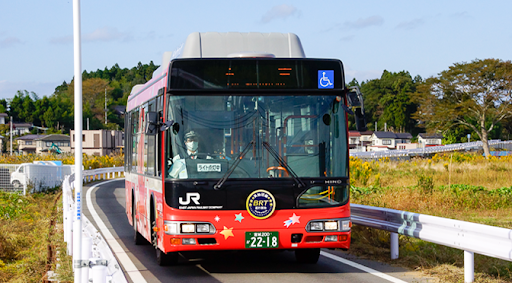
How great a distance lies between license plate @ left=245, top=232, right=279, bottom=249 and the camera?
8.43 meters

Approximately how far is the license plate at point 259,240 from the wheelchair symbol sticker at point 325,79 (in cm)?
222

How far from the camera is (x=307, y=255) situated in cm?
988

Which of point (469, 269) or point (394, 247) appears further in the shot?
point (394, 247)

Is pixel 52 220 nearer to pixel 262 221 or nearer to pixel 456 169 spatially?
pixel 262 221

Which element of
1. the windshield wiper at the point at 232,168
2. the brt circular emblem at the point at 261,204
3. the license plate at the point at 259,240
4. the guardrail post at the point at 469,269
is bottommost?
the guardrail post at the point at 469,269

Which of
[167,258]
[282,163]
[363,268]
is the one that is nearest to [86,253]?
[282,163]

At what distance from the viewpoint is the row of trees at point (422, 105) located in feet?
242

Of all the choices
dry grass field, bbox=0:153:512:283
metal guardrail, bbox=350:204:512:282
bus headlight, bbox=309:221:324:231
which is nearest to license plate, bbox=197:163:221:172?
bus headlight, bbox=309:221:324:231

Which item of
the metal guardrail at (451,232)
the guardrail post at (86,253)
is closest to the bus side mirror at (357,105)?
the metal guardrail at (451,232)

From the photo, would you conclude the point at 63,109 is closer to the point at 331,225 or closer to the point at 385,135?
the point at 385,135

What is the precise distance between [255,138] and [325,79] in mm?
1351

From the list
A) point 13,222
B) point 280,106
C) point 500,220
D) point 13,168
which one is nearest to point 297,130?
point 280,106

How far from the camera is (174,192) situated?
332 inches

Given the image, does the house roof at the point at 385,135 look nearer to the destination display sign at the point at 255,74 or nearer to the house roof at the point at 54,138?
the house roof at the point at 54,138
